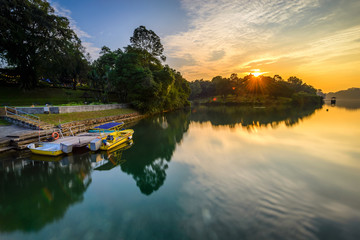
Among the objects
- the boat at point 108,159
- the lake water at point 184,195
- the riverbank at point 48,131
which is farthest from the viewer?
the riverbank at point 48,131

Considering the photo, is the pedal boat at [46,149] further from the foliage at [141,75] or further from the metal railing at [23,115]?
the foliage at [141,75]

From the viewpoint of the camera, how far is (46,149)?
14.1m

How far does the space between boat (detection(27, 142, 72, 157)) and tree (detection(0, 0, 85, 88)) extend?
26.8 metres

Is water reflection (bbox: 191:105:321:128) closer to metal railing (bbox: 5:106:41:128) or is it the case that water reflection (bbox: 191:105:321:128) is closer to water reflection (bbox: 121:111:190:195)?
water reflection (bbox: 121:111:190:195)

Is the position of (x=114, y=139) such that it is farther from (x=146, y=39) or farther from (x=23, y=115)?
(x=146, y=39)

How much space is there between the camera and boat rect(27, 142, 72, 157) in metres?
14.0

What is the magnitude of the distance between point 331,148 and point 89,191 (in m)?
22.8

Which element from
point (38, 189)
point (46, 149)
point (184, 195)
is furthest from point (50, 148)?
point (184, 195)

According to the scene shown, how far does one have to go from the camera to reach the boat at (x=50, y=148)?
553 inches

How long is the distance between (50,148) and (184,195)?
44.7 ft

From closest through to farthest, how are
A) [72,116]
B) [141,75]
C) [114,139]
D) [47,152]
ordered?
[47,152] → [114,139] → [72,116] → [141,75]

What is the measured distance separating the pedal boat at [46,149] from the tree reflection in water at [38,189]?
1.62 ft

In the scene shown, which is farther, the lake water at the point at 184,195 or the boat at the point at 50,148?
the boat at the point at 50,148

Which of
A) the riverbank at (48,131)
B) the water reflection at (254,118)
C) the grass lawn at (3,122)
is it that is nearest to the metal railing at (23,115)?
the grass lawn at (3,122)
